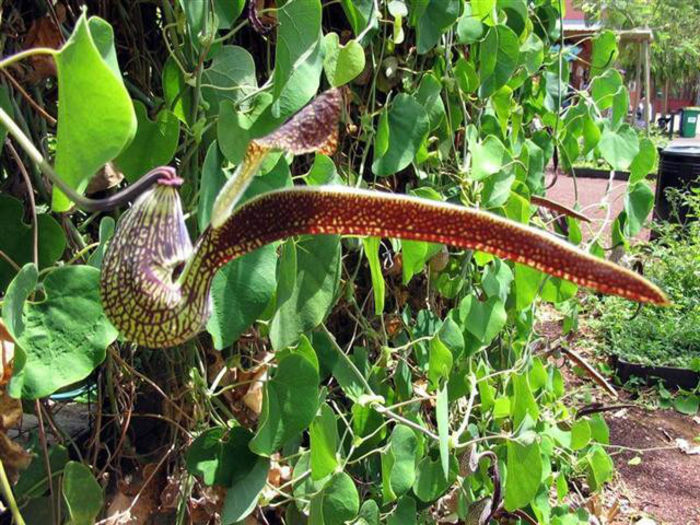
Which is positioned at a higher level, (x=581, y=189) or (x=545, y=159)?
(x=545, y=159)

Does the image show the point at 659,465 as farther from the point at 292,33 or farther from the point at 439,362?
the point at 292,33

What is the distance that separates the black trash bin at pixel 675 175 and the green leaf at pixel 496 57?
4.13 m

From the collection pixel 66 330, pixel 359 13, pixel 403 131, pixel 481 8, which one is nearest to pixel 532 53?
pixel 481 8

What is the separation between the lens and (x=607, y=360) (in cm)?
338

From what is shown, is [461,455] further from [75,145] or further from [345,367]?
[75,145]

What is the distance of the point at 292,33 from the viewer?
0.61 m

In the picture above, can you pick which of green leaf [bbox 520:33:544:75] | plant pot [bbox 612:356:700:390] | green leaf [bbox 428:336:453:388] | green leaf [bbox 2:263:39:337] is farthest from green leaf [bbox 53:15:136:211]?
plant pot [bbox 612:356:700:390]

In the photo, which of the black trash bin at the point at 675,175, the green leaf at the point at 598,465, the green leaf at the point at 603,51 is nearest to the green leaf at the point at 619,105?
the green leaf at the point at 603,51

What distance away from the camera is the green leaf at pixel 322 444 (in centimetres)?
77

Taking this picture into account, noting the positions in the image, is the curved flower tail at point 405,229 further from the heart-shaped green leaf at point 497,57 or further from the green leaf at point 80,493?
the heart-shaped green leaf at point 497,57

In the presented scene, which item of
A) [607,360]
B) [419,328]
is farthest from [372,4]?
[607,360]

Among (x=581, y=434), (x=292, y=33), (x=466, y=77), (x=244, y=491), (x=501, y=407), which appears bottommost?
(x=581, y=434)

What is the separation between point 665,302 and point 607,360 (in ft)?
10.8

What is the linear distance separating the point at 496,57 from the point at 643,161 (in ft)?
1.59
